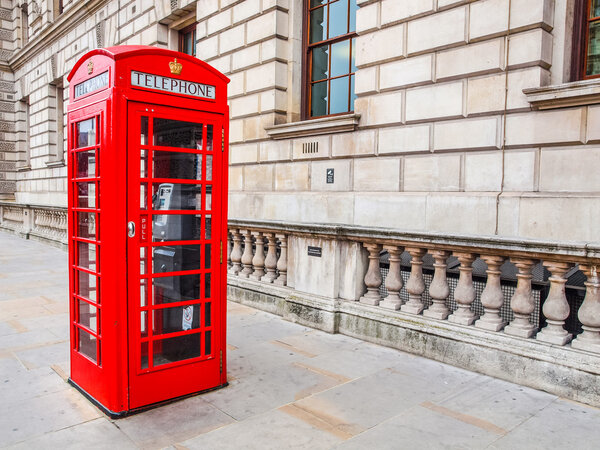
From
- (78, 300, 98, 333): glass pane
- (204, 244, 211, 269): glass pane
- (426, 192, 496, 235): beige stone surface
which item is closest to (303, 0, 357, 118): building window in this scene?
(426, 192, 496, 235): beige stone surface

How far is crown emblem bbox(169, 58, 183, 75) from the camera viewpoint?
3404mm

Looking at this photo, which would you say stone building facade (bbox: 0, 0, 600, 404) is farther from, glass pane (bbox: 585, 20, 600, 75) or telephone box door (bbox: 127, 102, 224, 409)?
telephone box door (bbox: 127, 102, 224, 409)

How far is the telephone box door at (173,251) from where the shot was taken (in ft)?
11.0

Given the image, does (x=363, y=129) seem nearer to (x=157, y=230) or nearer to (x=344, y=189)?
(x=344, y=189)

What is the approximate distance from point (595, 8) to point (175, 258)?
5.51 meters

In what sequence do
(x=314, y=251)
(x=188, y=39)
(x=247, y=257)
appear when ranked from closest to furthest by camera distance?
(x=314, y=251)
(x=247, y=257)
(x=188, y=39)

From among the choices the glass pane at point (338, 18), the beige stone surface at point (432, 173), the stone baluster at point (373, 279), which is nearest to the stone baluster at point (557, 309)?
the stone baluster at point (373, 279)

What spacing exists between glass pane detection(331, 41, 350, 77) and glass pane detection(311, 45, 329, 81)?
7.5 inches

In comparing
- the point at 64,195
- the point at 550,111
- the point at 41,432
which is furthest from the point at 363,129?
the point at 64,195

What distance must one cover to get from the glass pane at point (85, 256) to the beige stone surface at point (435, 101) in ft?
15.6

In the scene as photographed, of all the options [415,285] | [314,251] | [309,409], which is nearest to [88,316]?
[309,409]

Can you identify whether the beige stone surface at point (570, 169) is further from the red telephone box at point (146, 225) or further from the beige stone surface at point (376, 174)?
the red telephone box at point (146, 225)

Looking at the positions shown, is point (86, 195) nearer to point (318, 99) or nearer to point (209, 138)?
point (209, 138)

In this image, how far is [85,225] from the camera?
3.73 m
